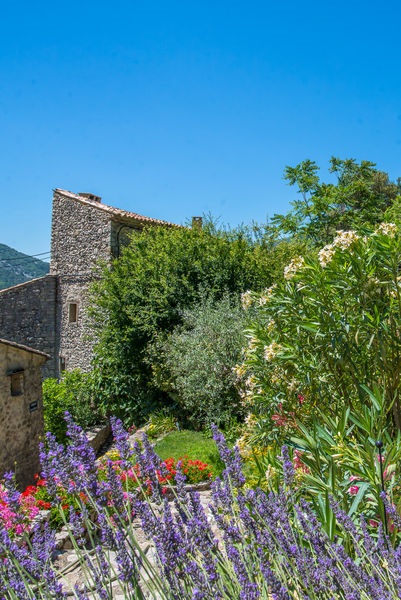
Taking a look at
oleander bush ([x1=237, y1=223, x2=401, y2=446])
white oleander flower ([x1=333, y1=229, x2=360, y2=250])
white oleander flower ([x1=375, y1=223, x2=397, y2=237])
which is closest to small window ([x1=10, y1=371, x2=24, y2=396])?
oleander bush ([x1=237, y1=223, x2=401, y2=446])

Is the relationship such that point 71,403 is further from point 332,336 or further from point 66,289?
point 332,336

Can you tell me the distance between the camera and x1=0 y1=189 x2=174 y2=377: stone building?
1729cm

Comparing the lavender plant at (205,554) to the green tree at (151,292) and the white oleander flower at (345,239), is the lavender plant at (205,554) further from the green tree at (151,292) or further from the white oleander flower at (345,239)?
the green tree at (151,292)

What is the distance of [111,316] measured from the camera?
47.1 feet

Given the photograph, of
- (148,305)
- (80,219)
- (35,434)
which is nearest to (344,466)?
(35,434)

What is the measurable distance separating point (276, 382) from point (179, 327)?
754cm

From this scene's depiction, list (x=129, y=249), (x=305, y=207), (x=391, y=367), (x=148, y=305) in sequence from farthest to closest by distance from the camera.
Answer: (x=305, y=207) → (x=129, y=249) → (x=148, y=305) → (x=391, y=367)

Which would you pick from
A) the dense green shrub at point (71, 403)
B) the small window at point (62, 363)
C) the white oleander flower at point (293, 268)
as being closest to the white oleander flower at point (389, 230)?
the white oleander flower at point (293, 268)

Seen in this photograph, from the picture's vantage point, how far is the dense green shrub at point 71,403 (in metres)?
13.7

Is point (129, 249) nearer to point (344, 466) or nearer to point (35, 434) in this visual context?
point (35, 434)

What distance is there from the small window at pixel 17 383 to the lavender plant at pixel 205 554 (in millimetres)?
7877

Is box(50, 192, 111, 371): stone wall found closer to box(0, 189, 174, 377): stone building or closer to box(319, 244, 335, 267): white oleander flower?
box(0, 189, 174, 377): stone building

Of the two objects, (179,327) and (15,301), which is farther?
(15,301)

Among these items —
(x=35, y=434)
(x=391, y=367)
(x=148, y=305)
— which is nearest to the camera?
(x=391, y=367)
